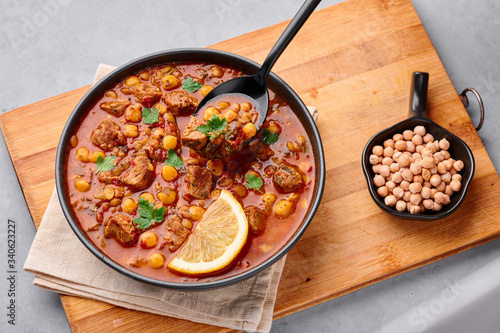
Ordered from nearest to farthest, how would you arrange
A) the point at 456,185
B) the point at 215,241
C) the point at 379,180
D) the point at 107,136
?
the point at 215,241, the point at 107,136, the point at 456,185, the point at 379,180

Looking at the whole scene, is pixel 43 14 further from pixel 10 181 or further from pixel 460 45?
pixel 460 45

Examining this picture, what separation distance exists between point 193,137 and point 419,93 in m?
2.23

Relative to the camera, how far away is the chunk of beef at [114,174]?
3.74m

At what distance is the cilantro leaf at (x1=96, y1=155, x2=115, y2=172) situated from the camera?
3.76 meters

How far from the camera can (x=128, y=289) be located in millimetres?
3955

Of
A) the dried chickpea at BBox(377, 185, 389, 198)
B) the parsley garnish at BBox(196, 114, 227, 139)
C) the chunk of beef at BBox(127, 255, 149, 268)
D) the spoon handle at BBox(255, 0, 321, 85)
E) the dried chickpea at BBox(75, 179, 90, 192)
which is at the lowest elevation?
the chunk of beef at BBox(127, 255, 149, 268)

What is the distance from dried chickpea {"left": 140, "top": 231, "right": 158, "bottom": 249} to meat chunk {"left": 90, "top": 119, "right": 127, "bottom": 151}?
79 cm

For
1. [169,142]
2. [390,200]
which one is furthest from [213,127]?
[390,200]


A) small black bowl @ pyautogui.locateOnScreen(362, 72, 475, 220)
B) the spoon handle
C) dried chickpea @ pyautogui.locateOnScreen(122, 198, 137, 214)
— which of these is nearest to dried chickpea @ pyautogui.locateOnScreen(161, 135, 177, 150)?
dried chickpea @ pyautogui.locateOnScreen(122, 198, 137, 214)

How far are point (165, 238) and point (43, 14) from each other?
3.18m

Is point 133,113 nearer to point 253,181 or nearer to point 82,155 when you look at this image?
point 82,155

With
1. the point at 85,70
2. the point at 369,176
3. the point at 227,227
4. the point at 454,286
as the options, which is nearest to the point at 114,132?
the point at 227,227

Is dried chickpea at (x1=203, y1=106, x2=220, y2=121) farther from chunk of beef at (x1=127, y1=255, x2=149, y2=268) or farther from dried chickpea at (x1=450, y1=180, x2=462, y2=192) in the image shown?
dried chickpea at (x1=450, y1=180, x2=462, y2=192)

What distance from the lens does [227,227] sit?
3.55m
